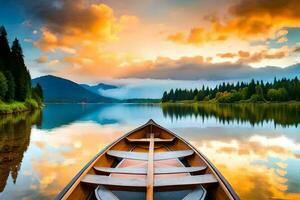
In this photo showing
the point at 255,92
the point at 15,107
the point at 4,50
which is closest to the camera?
the point at 15,107

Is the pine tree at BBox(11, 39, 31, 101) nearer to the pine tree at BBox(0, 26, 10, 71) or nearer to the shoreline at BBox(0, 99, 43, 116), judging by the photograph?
the pine tree at BBox(0, 26, 10, 71)

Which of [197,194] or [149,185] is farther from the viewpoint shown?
[197,194]

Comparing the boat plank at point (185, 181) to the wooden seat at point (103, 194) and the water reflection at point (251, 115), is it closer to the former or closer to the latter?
the wooden seat at point (103, 194)

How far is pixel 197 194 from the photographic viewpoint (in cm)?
509

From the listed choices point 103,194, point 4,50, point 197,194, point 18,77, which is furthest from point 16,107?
point 197,194

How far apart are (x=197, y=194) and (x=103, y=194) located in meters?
1.86

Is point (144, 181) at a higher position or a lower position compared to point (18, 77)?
lower

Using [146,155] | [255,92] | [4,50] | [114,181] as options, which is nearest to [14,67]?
[4,50]

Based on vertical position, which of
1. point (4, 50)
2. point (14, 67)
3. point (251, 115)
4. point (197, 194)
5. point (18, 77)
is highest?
point (4, 50)

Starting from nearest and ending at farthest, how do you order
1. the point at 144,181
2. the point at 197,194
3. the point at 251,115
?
the point at 197,194
the point at 144,181
the point at 251,115

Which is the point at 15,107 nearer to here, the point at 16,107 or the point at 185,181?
the point at 16,107

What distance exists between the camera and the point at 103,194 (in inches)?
199

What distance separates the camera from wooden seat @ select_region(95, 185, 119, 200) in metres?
4.88

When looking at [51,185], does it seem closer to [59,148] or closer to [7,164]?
[7,164]
